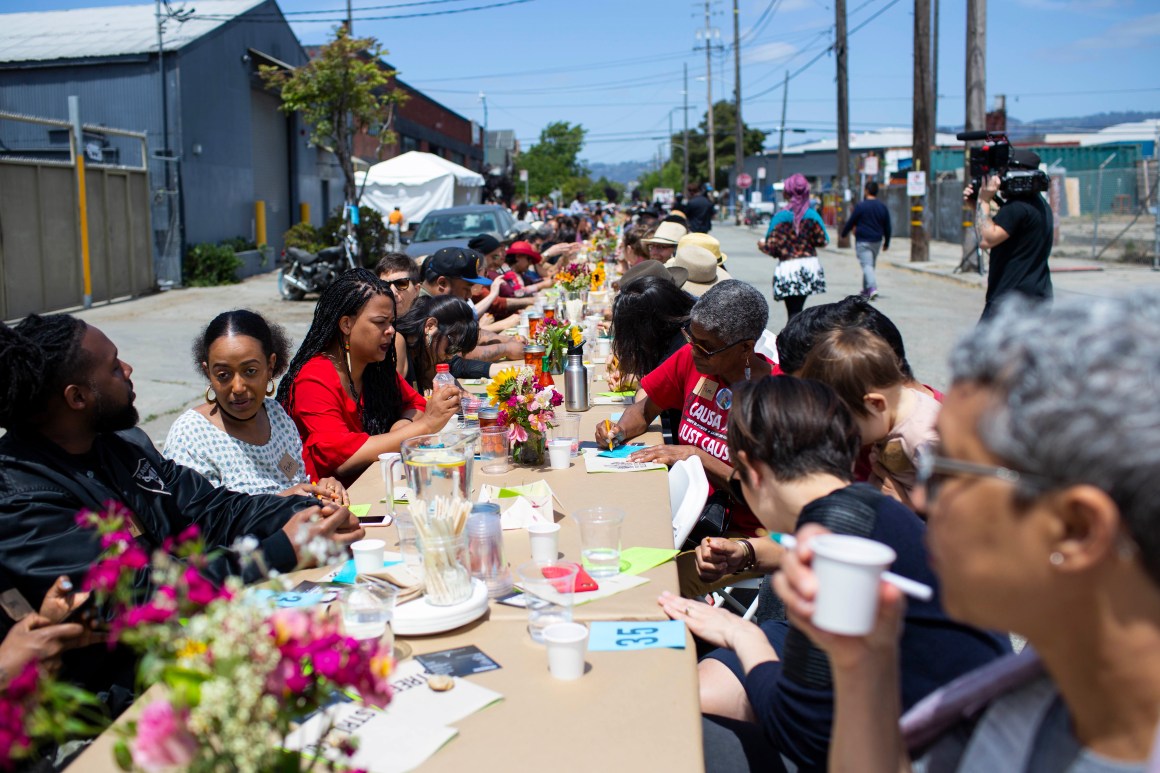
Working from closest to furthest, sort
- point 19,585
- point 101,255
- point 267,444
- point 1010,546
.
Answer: point 1010,546, point 19,585, point 267,444, point 101,255

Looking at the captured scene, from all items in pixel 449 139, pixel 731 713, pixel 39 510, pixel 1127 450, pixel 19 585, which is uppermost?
pixel 449 139

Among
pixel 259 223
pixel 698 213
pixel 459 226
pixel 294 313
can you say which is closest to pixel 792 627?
pixel 698 213

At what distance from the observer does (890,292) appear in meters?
18.0

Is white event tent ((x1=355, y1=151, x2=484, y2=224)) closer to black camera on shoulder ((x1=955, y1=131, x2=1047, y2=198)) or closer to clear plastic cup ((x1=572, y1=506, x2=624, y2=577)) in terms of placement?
black camera on shoulder ((x1=955, y1=131, x2=1047, y2=198))

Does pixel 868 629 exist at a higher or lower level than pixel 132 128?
lower

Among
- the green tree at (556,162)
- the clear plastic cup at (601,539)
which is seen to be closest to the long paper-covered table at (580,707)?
the clear plastic cup at (601,539)

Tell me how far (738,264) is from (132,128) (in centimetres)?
1481

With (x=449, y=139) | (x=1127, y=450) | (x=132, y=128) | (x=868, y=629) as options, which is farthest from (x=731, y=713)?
(x=449, y=139)

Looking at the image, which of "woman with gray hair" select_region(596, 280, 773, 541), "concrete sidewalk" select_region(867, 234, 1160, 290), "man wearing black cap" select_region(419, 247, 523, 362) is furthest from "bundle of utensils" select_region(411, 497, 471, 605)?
"concrete sidewalk" select_region(867, 234, 1160, 290)

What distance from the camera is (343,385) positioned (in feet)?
15.0

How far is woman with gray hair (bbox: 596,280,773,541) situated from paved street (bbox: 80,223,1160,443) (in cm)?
426

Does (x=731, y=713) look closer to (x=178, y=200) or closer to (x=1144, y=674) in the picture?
(x=1144, y=674)

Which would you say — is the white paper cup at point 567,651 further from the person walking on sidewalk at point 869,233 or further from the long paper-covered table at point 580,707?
the person walking on sidewalk at point 869,233

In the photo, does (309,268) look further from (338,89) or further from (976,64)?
(976,64)
